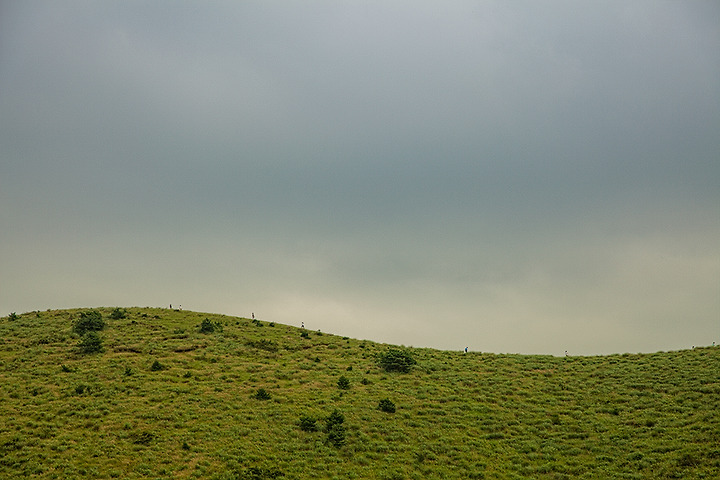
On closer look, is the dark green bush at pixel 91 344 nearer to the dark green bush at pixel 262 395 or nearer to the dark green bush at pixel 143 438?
the dark green bush at pixel 143 438

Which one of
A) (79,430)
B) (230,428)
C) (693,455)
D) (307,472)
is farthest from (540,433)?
(79,430)

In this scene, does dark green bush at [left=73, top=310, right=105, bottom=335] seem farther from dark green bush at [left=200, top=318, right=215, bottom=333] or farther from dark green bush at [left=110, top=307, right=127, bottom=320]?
dark green bush at [left=200, top=318, right=215, bottom=333]

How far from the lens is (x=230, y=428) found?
34.0 meters

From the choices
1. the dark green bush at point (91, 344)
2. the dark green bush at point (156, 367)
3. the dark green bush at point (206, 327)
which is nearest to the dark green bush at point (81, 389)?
the dark green bush at point (156, 367)

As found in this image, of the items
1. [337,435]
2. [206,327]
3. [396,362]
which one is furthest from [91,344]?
[396,362]

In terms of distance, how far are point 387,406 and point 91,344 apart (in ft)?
110

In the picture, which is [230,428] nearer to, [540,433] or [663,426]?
[540,433]

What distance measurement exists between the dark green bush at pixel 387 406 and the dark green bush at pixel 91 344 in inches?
1261

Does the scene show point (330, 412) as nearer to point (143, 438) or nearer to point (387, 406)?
point (387, 406)

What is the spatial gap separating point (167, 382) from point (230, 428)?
11786 millimetres

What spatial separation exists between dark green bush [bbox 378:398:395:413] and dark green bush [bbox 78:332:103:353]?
105 feet

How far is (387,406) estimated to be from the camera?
3878cm

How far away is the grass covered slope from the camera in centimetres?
2947

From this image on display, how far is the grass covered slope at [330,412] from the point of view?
2947 cm
